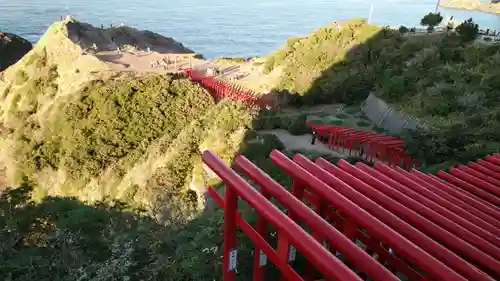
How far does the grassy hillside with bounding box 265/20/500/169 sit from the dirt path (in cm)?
322

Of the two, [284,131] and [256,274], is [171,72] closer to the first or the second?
[284,131]

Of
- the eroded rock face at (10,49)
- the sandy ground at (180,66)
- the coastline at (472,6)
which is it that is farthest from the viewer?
the coastline at (472,6)

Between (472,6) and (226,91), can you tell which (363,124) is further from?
(472,6)

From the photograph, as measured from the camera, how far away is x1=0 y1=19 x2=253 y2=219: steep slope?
19812mm

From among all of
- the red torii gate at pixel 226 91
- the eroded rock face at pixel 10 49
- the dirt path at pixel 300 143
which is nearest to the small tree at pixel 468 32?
the red torii gate at pixel 226 91

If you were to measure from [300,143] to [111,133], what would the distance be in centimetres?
1396

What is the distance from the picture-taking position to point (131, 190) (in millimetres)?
20047

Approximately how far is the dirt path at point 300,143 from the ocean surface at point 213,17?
3945cm

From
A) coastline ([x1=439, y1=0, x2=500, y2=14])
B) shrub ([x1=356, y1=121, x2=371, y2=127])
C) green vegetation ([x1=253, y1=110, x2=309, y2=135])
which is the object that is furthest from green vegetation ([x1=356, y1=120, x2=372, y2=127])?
coastline ([x1=439, y1=0, x2=500, y2=14])

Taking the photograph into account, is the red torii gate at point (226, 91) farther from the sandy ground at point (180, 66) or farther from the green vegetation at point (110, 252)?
the green vegetation at point (110, 252)

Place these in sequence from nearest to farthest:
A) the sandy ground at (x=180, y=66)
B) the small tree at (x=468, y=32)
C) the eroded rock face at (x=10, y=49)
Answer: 1. the small tree at (x=468, y=32)
2. the sandy ground at (x=180, y=66)
3. the eroded rock face at (x=10, y=49)

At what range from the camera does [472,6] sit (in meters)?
126

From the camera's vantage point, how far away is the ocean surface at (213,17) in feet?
216

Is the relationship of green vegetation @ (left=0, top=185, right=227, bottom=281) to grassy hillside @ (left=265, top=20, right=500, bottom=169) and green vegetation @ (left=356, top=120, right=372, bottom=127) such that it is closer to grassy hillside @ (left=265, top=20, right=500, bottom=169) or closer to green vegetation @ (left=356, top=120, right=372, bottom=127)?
grassy hillside @ (left=265, top=20, right=500, bottom=169)
